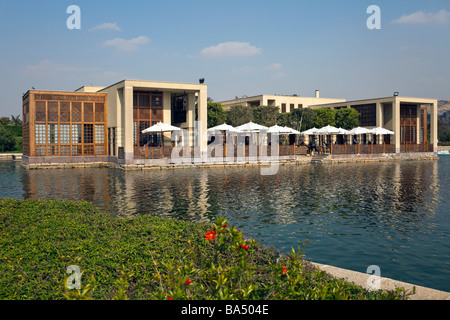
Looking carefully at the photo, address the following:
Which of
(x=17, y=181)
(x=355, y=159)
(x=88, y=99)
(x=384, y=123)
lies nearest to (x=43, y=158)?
(x=88, y=99)

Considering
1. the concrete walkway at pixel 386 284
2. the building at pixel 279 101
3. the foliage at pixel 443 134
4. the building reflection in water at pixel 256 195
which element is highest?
the building at pixel 279 101

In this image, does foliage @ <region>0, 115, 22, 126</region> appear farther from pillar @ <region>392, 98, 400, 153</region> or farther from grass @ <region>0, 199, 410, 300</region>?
grass @ <region>0, 199, 410, 300</region>

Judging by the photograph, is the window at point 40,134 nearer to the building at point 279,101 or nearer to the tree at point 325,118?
the building at point 279,101

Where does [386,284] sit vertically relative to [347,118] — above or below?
below

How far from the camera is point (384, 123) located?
51344 mm

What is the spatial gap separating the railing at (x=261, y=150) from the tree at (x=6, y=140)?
105 ft

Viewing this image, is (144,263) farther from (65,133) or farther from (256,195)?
(65,133)

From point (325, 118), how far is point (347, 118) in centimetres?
297

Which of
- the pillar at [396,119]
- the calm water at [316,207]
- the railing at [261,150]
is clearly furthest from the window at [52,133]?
the pillar at [396,119]

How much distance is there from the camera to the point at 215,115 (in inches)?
2046

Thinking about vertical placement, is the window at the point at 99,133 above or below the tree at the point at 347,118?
below

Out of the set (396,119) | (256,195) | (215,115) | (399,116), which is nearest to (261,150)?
(215,115)

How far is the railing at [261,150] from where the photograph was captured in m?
33.1
